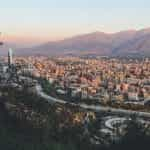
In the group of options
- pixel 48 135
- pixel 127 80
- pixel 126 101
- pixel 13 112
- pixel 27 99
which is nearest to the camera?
pixel 48 135

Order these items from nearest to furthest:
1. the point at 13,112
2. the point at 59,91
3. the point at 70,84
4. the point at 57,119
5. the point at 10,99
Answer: the point at 13,112 → the point at 57,119 → the point at 10,99 → the point at 59,91 → the point at 70,84

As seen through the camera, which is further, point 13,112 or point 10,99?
point 10,99

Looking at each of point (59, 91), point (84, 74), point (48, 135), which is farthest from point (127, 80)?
point (48, 135)

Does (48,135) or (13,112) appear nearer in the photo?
(48,135)

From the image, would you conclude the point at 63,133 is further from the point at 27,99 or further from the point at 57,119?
the point at 27,99

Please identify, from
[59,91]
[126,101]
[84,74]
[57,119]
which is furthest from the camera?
[84,74]

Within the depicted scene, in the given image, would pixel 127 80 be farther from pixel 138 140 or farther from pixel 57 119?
pixel 138 140

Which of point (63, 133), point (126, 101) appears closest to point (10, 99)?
point (63, 133)

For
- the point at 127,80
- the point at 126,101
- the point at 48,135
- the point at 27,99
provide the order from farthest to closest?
the point at 127,80
the point at 126,101
the point at 27,99
the point at 48,135
